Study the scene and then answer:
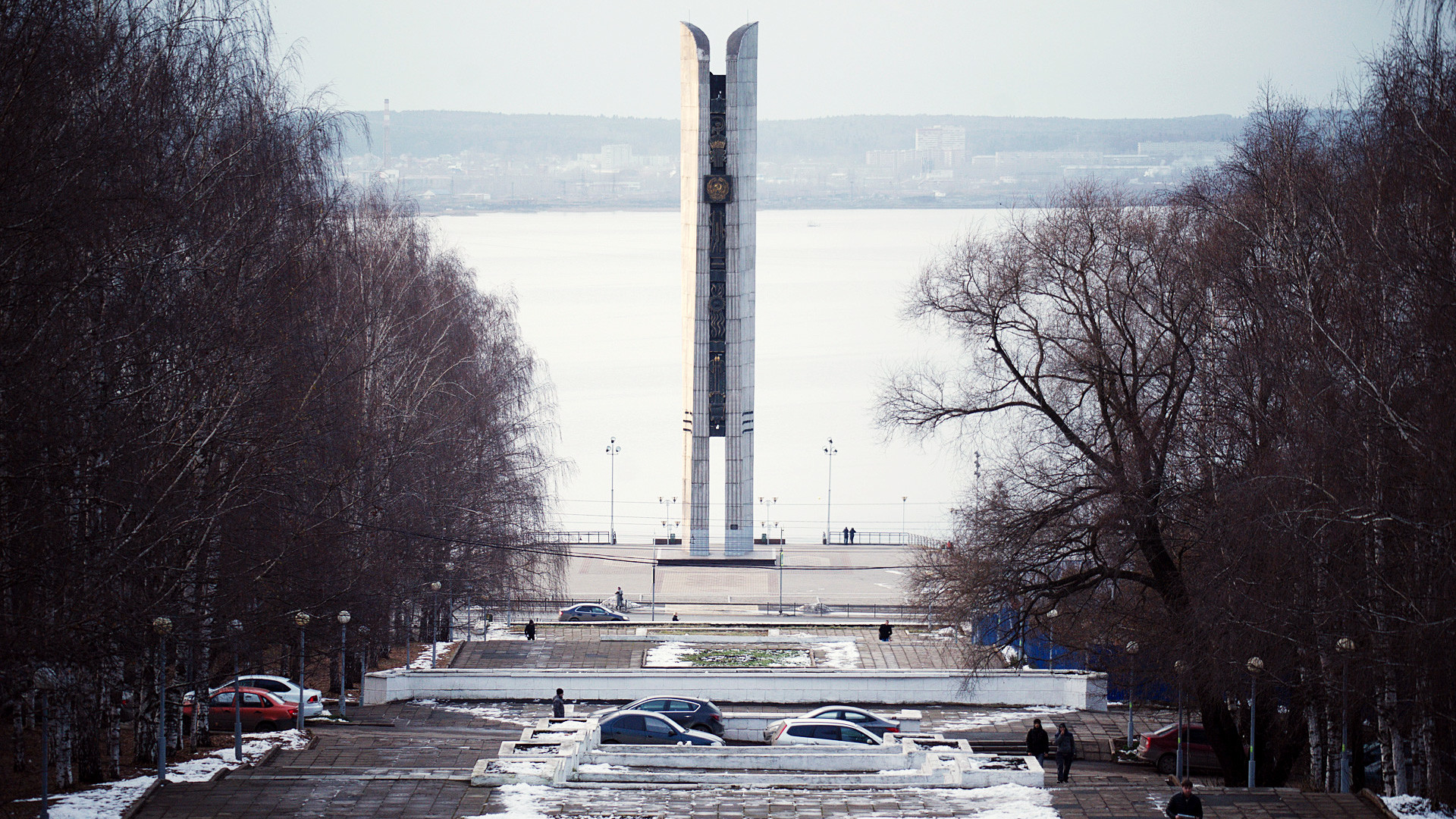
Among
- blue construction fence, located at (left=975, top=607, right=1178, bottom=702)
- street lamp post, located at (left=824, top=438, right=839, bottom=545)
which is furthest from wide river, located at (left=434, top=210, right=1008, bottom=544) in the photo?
blue construction fence, located at (left=975, top=607, right=1178, bottom=702)

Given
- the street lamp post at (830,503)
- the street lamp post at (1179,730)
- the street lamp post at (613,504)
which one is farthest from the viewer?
the street lamp post at (830,503)

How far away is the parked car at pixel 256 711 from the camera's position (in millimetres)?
26422

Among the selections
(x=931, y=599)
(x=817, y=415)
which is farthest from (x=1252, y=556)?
(x=817, y=415)

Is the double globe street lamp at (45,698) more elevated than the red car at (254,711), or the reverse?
the double globe street lamp at (45,698)

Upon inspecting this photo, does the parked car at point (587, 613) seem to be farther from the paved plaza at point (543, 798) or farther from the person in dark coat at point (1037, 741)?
the person in dark coat at point (1037, 741)

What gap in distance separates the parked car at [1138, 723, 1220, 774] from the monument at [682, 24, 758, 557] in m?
25.1

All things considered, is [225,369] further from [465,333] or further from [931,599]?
[465,333]

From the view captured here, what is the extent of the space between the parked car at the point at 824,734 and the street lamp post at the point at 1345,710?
21.7ft

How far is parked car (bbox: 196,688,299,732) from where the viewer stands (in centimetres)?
2642

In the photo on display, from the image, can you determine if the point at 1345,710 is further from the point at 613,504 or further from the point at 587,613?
the point at 613,504

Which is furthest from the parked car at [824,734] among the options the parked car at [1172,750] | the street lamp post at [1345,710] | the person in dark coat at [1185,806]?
the person in dark coat at [1185,806]

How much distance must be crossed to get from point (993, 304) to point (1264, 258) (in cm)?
433

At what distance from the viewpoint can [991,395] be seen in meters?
25.5

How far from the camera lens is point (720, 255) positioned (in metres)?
49.9
